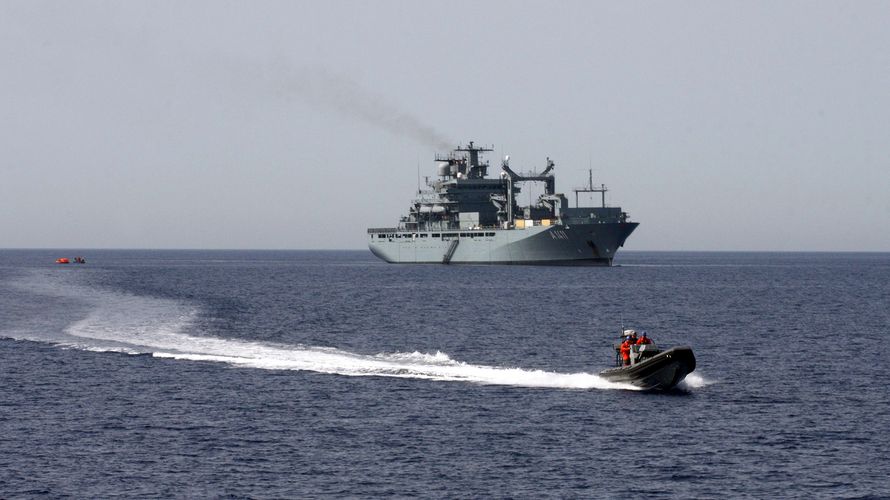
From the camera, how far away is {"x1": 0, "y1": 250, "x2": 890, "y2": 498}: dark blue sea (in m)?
30.0

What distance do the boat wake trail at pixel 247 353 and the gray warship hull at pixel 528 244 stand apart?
84.4 metres

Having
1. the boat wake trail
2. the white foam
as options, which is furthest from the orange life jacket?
the white foam

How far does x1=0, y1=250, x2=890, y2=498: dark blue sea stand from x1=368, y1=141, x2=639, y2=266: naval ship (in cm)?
7740

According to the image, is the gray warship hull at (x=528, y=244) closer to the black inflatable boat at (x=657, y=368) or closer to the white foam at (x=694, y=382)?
the white foam at (x=694, y=382)

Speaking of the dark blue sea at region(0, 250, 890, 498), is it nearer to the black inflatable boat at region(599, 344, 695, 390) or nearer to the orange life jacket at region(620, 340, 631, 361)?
the black inflatable boat at region(599, 344, 695, 390)

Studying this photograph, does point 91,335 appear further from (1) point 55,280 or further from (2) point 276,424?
(1) point 55,280

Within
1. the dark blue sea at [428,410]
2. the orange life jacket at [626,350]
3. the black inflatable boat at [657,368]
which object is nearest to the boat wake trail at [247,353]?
the dark blue sea at [428,410]

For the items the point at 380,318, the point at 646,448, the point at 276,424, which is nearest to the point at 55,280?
the point at 380,318

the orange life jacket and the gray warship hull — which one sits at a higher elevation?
the gray warship hull

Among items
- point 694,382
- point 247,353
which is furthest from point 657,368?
point 247,353

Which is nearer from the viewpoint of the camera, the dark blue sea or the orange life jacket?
the dark blue sea

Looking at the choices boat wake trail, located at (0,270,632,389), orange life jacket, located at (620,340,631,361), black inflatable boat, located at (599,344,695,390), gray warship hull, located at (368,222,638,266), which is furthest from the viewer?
gray warship hull, located at (368,222,638,266)

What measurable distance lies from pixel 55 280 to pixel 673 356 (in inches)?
4730

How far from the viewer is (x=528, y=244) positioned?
6501 inches
